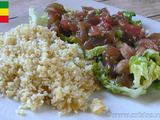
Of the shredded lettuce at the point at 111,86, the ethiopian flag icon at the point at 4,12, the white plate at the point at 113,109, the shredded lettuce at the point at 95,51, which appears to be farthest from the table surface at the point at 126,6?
the white plate at the point at 113,109

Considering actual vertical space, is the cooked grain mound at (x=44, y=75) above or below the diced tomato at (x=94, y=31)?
below

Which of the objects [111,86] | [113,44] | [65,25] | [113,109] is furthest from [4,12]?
[113,109]

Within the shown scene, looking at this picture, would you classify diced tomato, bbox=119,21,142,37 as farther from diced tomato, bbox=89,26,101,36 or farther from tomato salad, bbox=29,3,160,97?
diced tomato, bbox=89,26,101,36

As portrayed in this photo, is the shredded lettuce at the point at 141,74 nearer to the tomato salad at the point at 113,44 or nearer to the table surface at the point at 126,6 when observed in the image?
the tomato salad at the point at 113,44

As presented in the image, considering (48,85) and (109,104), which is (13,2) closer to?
(48,85)

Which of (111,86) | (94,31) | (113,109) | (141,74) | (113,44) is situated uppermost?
(94,31)

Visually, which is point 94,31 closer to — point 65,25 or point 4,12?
point 65,25
